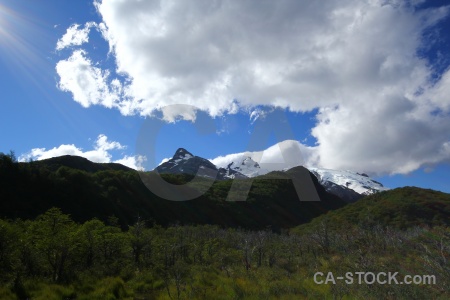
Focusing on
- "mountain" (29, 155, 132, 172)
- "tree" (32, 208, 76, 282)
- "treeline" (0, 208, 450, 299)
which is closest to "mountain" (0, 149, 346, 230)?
"mountain" (29, 155, 132, 172)

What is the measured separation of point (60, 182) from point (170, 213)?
25.2 m

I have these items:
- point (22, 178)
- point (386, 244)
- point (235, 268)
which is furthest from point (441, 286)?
point (22, 178)

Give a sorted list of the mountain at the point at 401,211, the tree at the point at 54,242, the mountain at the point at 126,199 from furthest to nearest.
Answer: the mountain at the point at 401,211, the mountain at the point at 126,199, the tree at the point at 54,242

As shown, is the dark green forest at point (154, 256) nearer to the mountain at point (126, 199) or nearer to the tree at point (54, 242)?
the tree at point (54, 242)

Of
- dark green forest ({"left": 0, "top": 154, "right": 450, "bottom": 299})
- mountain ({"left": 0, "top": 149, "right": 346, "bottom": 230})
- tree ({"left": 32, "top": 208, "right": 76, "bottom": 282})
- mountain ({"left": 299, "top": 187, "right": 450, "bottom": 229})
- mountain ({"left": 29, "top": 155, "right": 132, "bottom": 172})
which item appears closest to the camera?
dark green forest ({"left": 0, "top": 154, "right": 450, "bottom": 299})

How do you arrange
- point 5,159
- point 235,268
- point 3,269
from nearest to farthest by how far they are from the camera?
1. point 3,269
2. point 235,268
3. point 5,159

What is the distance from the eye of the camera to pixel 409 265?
21.0 m

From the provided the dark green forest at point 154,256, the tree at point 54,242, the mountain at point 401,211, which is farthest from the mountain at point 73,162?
the tree at point 54,242

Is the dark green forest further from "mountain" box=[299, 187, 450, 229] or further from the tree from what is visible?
"mountain" box=[299, 187, 450, 229]

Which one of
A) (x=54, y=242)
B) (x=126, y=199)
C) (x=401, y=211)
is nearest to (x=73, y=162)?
(x=126, y=199)

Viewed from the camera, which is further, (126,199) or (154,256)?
(126,199)

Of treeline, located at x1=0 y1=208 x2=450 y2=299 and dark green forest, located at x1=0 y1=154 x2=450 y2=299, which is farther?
dark green forest, located at x1=0 y1=154 x2=450 y2=299

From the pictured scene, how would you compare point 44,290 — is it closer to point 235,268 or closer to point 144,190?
point 235,268

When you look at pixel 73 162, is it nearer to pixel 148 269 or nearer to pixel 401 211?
pixel 148 269
